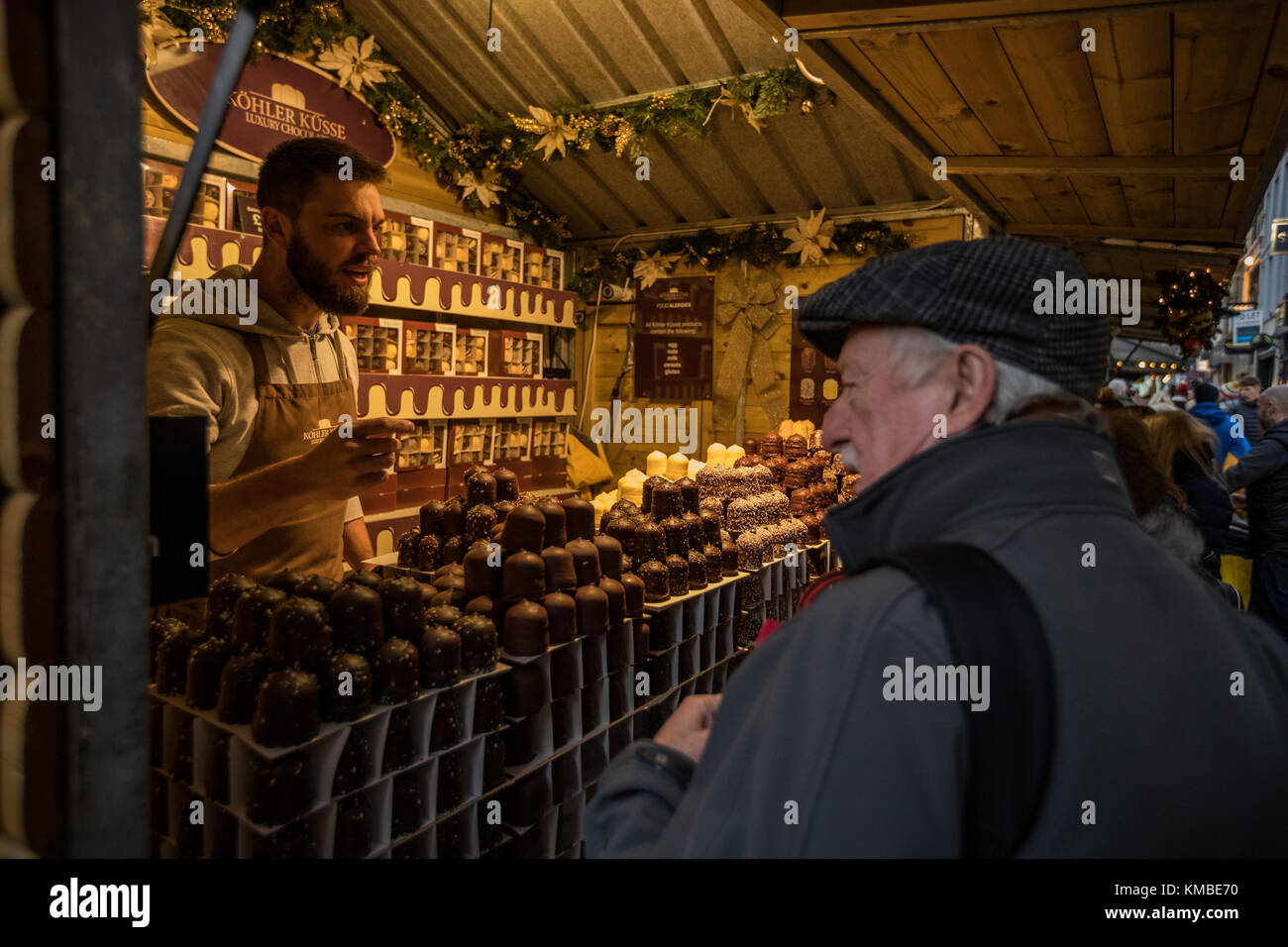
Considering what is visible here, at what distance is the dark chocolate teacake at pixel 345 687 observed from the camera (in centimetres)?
204

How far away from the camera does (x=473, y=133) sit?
271 inches

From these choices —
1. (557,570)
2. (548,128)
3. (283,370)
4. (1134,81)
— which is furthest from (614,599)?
(548,128)

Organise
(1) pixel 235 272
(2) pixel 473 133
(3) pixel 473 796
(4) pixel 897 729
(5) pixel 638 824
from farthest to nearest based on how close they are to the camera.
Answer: (2) pixel 473 133 → (1) pixel 235 272 → (3) pixel 473 796 → (5) pixel 638 824 → (4) pixel 897 729

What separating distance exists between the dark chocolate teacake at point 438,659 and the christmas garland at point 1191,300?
20.7 ft

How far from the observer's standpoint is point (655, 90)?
20.5 feet

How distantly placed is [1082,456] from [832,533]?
331mm

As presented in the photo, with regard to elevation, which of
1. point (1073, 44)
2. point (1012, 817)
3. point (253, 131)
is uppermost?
point (253, 131)

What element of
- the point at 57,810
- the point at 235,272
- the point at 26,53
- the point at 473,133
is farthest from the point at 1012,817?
the point at 473,133

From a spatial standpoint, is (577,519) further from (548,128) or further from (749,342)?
(749,342)

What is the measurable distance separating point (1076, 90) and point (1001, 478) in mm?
2526

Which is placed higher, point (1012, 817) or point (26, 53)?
point (26, 53)

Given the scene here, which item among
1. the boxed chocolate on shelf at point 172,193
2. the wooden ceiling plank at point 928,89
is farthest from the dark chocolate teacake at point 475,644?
the boxed chocolate on shelf at point 172,193

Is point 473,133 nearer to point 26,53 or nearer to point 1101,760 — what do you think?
point 26,53

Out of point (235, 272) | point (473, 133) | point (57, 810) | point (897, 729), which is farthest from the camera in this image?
point (473, 133)
